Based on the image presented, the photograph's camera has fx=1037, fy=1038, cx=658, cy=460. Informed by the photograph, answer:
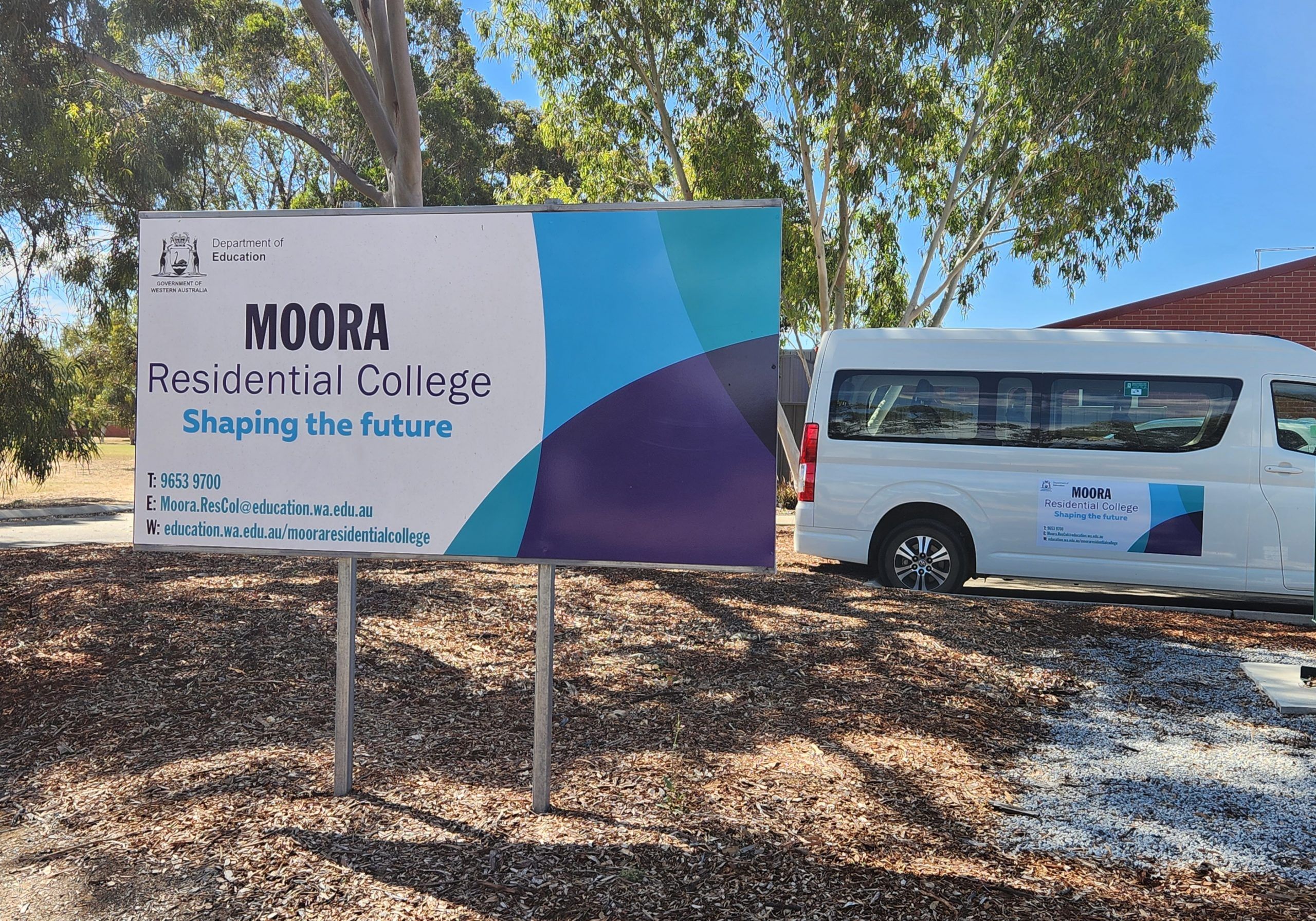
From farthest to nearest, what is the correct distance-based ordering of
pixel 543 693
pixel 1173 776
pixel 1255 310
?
pixel 1255 310 < pixel 1173 776 < pixel 543 693

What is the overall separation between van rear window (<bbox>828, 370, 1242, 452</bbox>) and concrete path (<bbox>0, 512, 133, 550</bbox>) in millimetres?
8315

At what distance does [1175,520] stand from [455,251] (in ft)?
24.2

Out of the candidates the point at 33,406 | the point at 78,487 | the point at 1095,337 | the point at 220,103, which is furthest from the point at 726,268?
the point at 78,487

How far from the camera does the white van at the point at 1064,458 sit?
347 inches

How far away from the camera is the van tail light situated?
9.61m

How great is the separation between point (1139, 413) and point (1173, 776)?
5.40 m

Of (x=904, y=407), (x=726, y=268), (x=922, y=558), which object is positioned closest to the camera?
(x=726, y=268)

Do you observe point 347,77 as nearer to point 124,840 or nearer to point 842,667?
point 842,667

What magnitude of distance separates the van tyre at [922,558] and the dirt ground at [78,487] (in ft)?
35.8

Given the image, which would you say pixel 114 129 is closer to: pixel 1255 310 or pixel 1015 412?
pixel 1015 412

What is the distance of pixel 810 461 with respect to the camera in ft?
31.6

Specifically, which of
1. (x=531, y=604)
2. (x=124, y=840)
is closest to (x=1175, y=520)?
(x=531, y=604)

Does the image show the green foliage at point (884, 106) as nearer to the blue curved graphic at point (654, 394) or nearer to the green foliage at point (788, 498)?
the green foliage at point (788, 498)

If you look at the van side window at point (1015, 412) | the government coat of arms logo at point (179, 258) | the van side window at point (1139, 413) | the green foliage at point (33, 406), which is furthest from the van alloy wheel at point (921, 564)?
the green foliage at point (33, 406)
